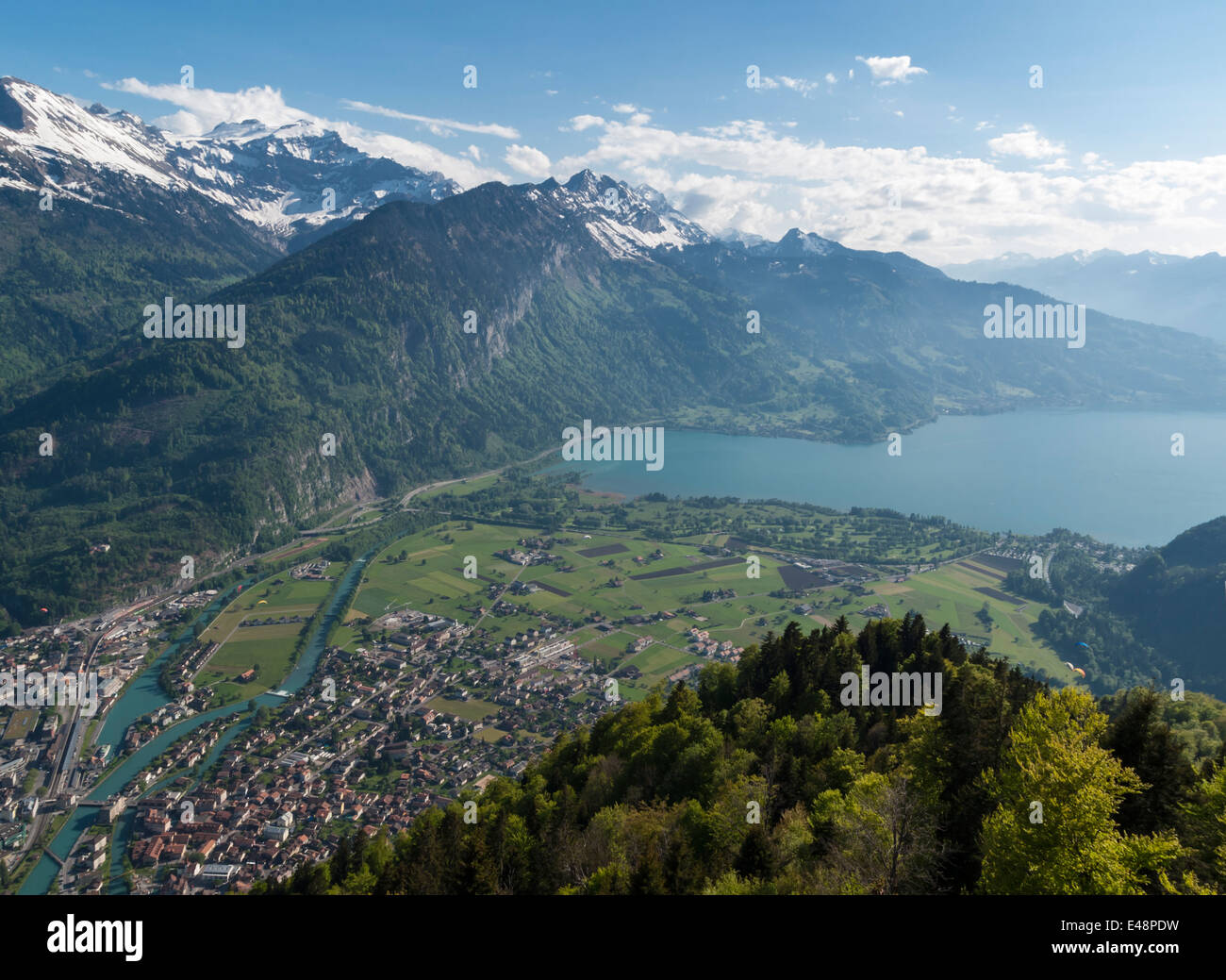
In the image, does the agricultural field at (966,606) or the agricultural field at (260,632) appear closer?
the agricultural field at (260,632)

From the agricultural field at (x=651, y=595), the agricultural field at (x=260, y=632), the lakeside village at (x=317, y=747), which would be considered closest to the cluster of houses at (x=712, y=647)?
the lakeside village at (x=317, y=747)

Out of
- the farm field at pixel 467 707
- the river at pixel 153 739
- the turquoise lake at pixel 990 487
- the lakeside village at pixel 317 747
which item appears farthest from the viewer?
the turquoise lake at pixel 990 487

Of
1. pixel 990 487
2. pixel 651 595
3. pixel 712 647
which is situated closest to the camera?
pixel 712 647

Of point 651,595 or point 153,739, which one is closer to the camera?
point 153,739

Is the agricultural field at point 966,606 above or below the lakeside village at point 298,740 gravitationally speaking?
above

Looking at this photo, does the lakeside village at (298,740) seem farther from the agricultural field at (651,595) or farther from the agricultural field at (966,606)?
the agricultural field at (966,606)

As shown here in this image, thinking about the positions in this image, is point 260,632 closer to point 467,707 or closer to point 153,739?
point 153,739

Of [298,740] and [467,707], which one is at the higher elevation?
[467,707]

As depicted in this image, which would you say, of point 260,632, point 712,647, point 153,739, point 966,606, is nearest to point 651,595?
point 712,647

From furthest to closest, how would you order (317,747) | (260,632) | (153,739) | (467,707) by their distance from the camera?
(260,632) < (467,707) < (153,739) < (317,747)

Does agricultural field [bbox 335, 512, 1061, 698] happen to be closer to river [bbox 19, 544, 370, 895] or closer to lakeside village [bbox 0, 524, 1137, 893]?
lakeside village [bbox 0, 524, 1137, 893]

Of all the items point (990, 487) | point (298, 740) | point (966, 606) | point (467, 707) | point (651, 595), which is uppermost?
point (990, 487)
